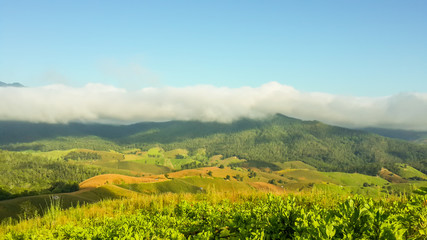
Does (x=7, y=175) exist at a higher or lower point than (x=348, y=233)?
lower

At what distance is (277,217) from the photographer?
3812 millimetres

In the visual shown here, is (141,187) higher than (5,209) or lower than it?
lower

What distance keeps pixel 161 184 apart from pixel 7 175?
492ft

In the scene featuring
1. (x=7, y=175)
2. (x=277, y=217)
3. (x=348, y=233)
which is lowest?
(x=7, y=175)

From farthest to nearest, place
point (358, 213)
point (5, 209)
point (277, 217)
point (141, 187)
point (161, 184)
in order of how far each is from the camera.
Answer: point (161, 184) < point (141, 187) < point (5, 209) < point (277, 217) < point (358, 213)

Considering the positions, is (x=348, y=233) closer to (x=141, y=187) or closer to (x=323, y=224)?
(x=323, y=224)

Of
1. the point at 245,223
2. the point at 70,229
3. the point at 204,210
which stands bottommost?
the point at 70,229

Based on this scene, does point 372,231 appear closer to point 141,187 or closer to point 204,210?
point 204,210

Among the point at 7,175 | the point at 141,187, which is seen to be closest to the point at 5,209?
the point at 141,187

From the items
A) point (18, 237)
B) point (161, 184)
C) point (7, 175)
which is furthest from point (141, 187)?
point (7, 175)

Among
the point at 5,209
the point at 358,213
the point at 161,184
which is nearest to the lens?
the point at 358,213

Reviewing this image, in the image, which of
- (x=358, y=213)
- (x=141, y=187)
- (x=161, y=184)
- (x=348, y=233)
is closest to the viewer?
(x=348, y=233)

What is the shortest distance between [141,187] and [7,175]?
14584cm

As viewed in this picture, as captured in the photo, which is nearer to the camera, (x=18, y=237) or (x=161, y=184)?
(x=18, y=237)
